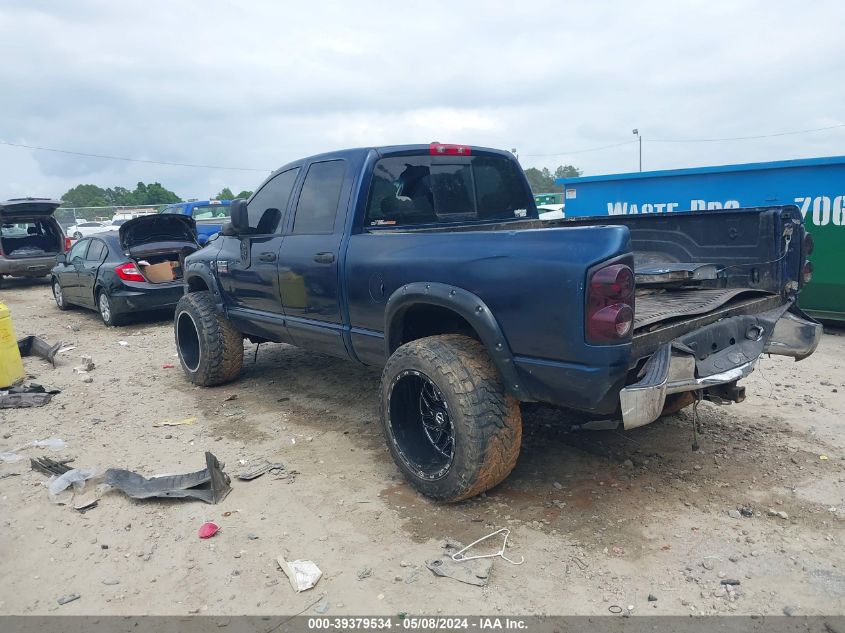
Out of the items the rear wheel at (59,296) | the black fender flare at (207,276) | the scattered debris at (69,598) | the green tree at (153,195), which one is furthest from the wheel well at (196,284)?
the green tree at (153,195)

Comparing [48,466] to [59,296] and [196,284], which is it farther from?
[59,296]

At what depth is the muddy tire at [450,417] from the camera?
332cm

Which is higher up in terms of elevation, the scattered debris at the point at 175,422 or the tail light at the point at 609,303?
the tail light at the point at 609,303

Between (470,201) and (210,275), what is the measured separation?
2.62 metres

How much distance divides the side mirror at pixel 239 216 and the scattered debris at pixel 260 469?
6.42 ft

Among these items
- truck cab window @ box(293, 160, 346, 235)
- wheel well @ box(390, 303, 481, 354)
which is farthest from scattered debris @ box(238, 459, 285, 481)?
truck cab window @ box(293, 160, 346, 235)

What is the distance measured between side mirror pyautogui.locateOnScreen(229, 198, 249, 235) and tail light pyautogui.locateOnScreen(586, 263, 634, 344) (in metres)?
3.24

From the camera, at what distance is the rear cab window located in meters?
4.44

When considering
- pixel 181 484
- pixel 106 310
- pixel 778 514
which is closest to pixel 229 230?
pixel 181 484

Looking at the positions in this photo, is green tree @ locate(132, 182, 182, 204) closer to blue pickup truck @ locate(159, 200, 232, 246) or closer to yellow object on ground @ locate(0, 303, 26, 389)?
blue pickup truck @ locate(159, 200, 232, 246)

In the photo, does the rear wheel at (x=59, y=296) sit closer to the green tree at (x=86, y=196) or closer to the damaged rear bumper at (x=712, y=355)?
the damaged rear bumper at (x=712, y=355)

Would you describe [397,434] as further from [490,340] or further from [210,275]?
[210,275]

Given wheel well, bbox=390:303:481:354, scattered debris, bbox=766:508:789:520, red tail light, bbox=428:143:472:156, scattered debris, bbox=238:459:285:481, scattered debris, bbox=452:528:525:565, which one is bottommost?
scattered debris, bbox=766:508:789:520

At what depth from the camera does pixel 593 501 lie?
361 centimetres
